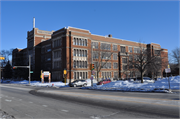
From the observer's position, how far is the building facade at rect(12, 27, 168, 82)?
4841 cm

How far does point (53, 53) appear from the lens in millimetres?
53625

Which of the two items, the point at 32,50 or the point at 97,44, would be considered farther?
the point at 32,50

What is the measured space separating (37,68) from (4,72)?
68.7 ft

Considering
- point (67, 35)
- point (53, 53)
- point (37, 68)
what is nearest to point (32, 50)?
point (37, 68)

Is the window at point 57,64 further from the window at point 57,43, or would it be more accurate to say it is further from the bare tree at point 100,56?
the bare tree at point 100,56

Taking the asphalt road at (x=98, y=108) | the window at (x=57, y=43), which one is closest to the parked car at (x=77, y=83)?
the window at (x=57, y=43)

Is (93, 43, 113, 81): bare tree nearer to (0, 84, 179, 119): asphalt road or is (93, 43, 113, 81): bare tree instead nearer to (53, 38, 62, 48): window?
(53, 38, 62, 48): window

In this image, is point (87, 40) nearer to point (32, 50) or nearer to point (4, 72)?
point (32, 50)

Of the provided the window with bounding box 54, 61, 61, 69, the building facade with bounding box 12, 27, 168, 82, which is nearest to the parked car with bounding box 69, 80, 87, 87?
the building facade with bounding box 12, 27, 168, 82

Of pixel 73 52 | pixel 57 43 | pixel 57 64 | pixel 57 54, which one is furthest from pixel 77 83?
pixel 57 43

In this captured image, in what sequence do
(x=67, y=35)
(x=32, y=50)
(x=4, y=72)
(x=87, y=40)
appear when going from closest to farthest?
(x=67, y=35) → (x=87, y=40) → (x=32, y=50) → (x=4, y=72)

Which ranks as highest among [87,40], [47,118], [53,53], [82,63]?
[87,40]

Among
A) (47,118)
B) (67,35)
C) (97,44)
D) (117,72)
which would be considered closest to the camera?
(47,118)

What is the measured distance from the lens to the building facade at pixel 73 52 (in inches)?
1906
